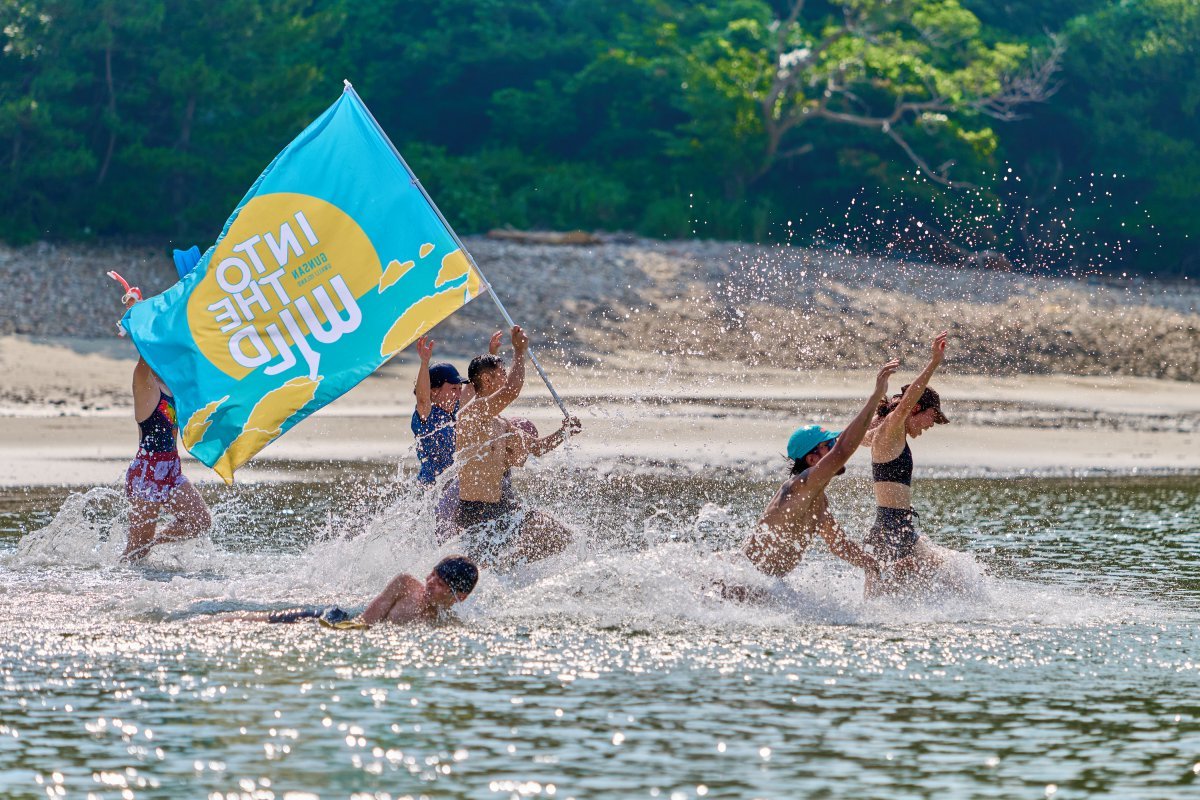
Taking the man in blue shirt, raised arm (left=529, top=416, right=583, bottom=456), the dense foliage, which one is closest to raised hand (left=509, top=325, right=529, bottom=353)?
raised arm (left=529, top=416, right=583, bottom=456)

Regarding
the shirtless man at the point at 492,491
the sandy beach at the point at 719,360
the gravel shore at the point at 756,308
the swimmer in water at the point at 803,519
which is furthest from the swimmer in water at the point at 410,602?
the gravel shore at the point at 756,308

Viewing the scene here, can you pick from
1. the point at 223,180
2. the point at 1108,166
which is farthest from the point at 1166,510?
the point at 1108,166

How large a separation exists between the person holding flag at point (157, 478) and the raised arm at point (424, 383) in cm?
161

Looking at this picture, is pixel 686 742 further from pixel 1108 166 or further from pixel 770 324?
pixel 1108 166

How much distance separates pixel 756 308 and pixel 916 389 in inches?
754

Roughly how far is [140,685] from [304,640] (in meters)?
1.15

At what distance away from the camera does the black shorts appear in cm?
1012

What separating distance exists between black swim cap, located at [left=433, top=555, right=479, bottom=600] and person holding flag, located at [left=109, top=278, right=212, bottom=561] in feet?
8.46

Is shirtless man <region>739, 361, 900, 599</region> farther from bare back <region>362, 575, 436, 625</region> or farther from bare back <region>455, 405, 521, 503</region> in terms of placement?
bare back <region>362, 575, 436, 625</region>

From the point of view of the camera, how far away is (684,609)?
10.2 metres

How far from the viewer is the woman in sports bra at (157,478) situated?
1148 centimetres

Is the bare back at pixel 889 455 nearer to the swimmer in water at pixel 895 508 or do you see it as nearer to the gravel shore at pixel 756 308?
the swimmer in water at pixel 895 508

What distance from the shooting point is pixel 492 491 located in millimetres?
10484

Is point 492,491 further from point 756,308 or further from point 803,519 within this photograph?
point 756,308
